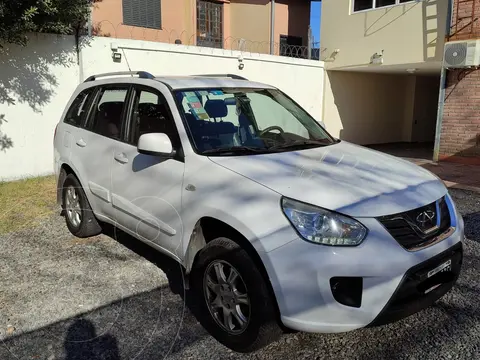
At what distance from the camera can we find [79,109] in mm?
4871

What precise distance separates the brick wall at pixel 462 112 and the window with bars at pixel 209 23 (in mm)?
9338

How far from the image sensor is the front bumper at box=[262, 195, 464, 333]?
7.89 ft

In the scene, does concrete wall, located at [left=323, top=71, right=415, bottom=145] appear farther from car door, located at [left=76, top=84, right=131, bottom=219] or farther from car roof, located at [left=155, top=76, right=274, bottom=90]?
car door, located at [left=76, top=84, right=131, bottom=219]

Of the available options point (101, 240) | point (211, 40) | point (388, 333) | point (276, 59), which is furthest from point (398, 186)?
point (211, 40)

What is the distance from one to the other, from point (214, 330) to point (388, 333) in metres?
1.23

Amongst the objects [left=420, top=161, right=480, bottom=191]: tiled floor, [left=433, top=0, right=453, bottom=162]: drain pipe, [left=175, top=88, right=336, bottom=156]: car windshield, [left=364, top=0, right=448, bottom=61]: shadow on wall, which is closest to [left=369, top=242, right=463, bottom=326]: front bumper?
[left=175, top=88, right=336, bottom=156]: car windshield

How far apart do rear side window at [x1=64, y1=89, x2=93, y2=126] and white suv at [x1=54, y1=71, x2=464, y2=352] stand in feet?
1.91

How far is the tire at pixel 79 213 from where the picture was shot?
15.5 feet

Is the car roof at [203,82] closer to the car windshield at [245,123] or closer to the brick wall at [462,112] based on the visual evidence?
the car windshield at [245,123]

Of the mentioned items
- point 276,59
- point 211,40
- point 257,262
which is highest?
point 211,40

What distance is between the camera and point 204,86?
12.6 feet

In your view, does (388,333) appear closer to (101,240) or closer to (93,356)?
(93,356)

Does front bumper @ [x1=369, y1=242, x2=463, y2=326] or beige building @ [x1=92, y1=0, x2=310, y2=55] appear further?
beige building @ [x1=92, y1=0, x2=310, y2=55]

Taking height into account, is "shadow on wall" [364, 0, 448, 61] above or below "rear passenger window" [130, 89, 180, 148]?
above
